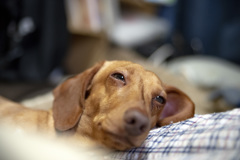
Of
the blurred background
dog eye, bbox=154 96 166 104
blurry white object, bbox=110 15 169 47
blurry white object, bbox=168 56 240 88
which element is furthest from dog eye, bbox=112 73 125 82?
blurry white object, bbox=110 15 169 47

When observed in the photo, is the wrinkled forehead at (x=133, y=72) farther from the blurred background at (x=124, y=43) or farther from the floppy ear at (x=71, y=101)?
the blurred background at (x=124, y=43)

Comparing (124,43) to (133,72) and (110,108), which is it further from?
(110,108)

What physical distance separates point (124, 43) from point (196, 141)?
2.27m

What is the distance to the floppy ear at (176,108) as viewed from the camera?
1.03 meters

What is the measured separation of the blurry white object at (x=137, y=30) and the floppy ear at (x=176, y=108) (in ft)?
6.16

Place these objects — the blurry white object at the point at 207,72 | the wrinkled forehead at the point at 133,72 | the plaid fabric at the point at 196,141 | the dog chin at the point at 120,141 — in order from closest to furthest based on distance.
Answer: the plaid fabric at the point at 196,141
the dog chin at the point at 120,141
the wrinkled forehead at the point at 133,72
the blurry white object at the point at 207,72

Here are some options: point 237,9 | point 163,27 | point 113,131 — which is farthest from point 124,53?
point 113,131

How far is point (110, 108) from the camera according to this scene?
880 mm

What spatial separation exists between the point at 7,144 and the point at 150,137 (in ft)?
1.57

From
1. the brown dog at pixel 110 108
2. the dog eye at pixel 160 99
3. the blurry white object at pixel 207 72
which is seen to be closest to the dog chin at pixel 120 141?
the brown dog at pixel 110 108

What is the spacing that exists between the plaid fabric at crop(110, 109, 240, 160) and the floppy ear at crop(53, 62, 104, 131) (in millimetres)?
218

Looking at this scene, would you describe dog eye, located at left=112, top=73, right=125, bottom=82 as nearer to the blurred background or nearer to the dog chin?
the dog chin

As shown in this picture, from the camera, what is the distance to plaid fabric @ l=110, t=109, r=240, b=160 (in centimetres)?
69

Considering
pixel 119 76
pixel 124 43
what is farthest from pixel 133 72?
pixel 124 43
